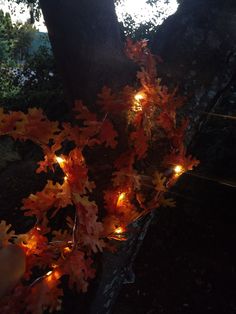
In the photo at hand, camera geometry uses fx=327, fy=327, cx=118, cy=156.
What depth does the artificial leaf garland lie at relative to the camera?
7.22ft

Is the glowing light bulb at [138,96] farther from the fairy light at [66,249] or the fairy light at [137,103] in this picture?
the fairy light at [66,249]

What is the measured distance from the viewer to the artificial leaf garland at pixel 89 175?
2.20 metres

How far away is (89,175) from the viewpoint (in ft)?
8.48

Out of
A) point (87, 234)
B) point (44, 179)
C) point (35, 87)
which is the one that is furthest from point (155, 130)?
point (35, 87)

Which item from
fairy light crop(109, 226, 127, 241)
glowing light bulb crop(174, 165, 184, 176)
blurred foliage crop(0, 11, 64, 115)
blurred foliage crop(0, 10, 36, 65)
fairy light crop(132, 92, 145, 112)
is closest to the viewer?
fairy light crop(132, 92, 145, 112)

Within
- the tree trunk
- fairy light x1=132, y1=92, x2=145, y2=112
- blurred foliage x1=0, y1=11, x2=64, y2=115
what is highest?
the tree trunk

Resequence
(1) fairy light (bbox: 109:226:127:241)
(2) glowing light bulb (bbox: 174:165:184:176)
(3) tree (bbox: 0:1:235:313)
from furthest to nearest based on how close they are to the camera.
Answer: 1. (2) glowing light bulb (bbox: 174:165:184:176)
2. (1) fairy light (bbox: 109:226:127:241)
3. (3) tree (bbox: 0:1:235:313)

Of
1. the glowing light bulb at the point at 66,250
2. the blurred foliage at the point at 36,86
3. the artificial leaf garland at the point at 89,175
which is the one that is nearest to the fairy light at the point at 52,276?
the artificial leaf garland at the point at 89,175

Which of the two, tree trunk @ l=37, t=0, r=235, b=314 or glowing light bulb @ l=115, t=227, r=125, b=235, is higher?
tree trunk @ l=37, t=0, r=235, b=314

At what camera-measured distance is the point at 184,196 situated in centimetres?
571

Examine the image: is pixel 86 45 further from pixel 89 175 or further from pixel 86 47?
pixel 89 175

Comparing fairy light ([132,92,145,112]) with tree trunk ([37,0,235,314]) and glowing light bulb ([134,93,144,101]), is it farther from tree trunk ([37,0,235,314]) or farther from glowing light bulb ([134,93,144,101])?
tree trunk ([37,0,235,314])

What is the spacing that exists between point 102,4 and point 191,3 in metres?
1.00

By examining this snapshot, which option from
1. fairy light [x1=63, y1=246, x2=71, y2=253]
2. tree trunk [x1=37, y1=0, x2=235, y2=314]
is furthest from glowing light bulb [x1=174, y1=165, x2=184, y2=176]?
fairy light [x1=63, y1=246, x2=71, y2=253]
